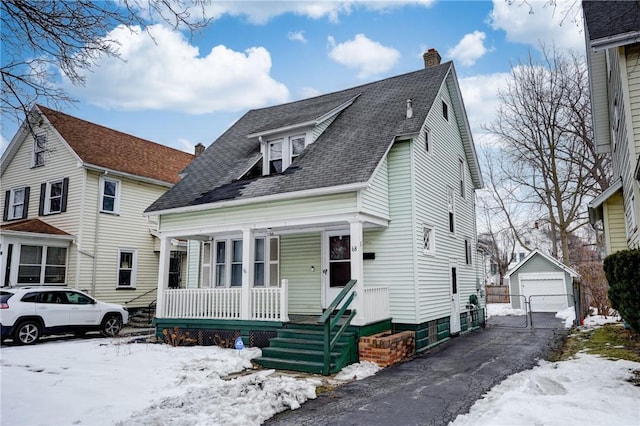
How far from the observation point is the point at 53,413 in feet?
18.1

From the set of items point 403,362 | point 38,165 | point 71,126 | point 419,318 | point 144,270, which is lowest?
point 403,362

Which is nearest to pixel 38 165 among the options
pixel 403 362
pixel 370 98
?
pixel 370 98

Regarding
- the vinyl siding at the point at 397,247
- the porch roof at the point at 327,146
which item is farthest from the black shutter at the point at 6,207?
the vinyl siding at the point at 397,247

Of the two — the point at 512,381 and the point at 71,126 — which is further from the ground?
the point at 71,126

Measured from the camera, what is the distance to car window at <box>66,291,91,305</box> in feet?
41.6

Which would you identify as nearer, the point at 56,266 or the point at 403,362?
the point at 403,362

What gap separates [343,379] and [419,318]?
11.1 feet

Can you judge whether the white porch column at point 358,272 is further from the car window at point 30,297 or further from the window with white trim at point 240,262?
the car window at point 30,297

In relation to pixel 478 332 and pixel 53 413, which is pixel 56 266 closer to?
pixel 53 413

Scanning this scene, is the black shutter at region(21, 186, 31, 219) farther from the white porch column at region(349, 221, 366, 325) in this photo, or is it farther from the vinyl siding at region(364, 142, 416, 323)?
the white porch column at region(349, 221, 366, 325)

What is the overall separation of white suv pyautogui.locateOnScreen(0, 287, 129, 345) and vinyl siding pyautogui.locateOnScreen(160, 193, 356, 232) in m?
3.37

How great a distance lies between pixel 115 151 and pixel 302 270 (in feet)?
39.9

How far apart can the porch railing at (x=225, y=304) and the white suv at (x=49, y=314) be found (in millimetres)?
2691

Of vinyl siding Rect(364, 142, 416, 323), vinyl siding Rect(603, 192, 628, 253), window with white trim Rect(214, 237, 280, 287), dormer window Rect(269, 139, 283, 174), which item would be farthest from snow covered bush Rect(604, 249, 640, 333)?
dormer window Rect(269, 139, 283, 174)
